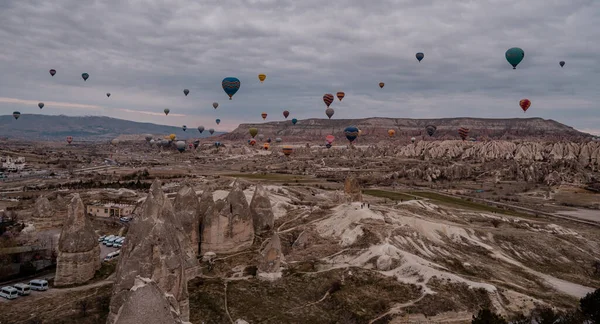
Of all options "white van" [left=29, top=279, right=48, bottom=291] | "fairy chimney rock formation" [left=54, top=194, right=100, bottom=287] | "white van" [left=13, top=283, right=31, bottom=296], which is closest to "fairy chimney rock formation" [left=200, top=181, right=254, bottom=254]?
"fairy chimney rock formation" [left=54, top=194, right=100, bottom=287]

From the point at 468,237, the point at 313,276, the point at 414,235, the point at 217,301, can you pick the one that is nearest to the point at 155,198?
the point at 217,301

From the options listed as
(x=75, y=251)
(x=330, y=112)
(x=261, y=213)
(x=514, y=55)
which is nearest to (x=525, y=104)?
(x=514, y=55)

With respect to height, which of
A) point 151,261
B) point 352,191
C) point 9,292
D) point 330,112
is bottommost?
point 9,292

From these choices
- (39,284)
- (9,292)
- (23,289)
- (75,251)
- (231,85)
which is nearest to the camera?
(9,292)

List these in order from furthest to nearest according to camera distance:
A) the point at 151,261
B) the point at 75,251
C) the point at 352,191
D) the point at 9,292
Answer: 1. the point at 352,191
2. the point at 75,251
3. the point at 9,292
4. the point at 151,261

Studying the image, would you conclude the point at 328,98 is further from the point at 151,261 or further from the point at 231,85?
the point at 151,261

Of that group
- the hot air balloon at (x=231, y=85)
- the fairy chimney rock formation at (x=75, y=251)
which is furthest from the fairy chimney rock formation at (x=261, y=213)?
the hot air balloon at (x=231, y=85)

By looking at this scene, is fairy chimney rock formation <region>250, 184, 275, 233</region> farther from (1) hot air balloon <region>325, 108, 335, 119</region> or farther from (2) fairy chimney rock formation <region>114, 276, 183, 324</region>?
(1) hot air balloon <region>325, 108, 335, 119</region>
